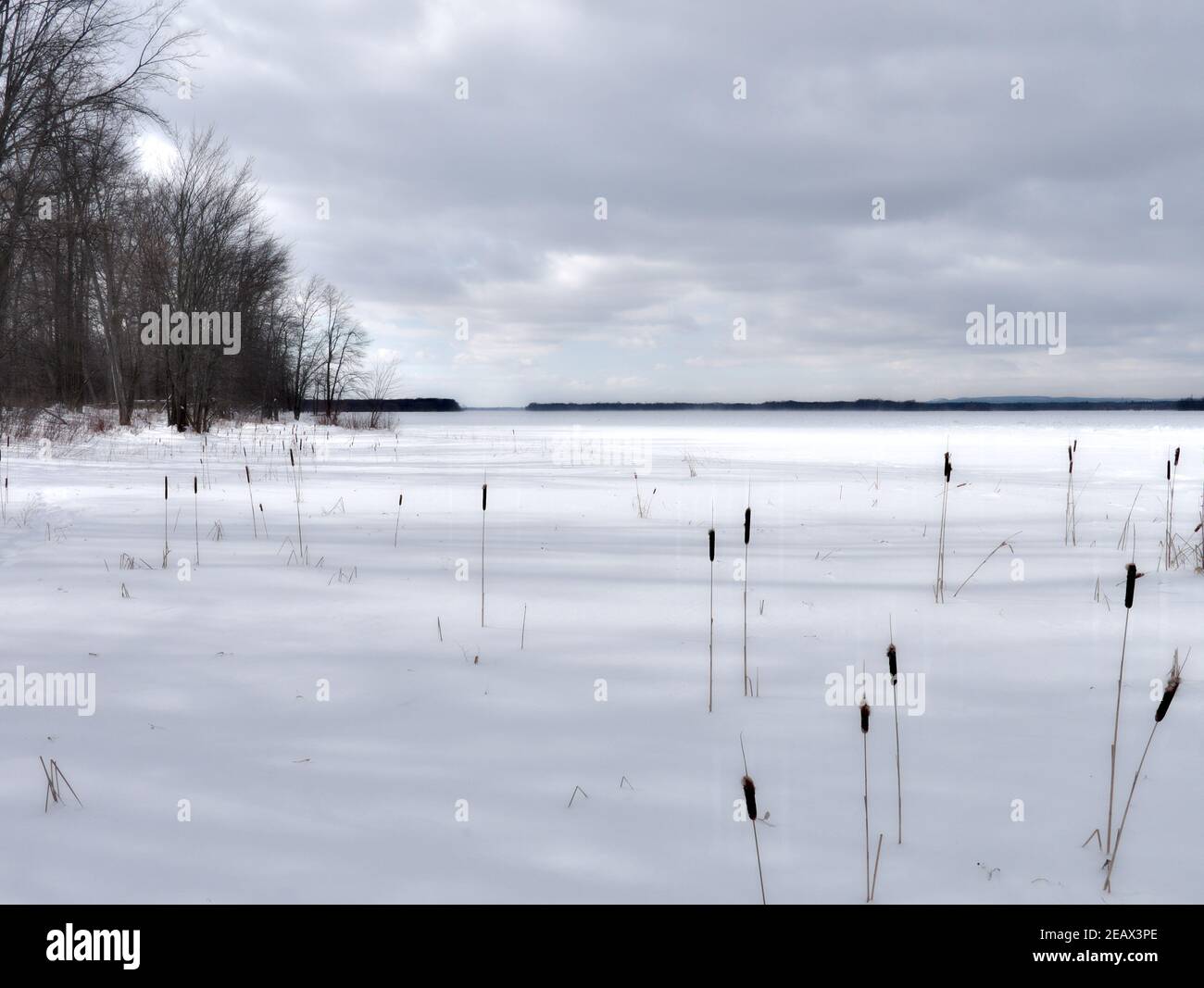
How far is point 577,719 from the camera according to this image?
265 cm

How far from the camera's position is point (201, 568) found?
190 inches

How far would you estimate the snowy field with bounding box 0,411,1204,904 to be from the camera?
177 cm

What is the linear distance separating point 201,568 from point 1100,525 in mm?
7510

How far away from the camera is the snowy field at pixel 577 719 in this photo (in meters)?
1.77
